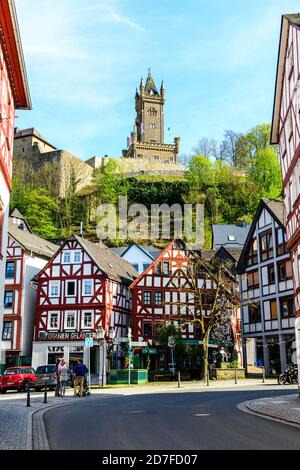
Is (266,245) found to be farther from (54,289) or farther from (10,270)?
(10,270)

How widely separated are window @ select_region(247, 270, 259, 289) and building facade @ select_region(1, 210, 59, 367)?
19206mm

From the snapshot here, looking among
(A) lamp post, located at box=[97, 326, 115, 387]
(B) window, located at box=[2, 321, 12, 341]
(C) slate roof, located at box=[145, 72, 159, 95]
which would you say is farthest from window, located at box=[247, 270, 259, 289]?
(C) slate roof, located at box=[145, 72, 159, 95]

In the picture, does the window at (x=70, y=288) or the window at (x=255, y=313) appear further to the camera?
the window at (x=70, y=288)

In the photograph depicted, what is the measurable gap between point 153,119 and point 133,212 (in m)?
53.8

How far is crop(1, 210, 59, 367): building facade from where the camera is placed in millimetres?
46969

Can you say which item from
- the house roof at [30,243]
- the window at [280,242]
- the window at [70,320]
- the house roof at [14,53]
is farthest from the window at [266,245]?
the house roof at [14,53]

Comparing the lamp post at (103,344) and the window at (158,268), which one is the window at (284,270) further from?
the lamp post at (103,344)

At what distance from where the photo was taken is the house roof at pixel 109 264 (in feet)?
159

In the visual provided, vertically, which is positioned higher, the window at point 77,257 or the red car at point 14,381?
the window at point 77,257

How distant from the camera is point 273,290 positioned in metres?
45.4

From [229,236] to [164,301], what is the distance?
2468 centimetres

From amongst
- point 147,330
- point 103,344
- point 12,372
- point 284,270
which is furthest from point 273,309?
point 12,372

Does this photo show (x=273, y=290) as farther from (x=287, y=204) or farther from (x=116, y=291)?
(x=287, y=204)

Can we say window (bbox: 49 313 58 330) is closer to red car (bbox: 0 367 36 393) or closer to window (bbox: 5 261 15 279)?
window (bbox: 5 261 15 279)
